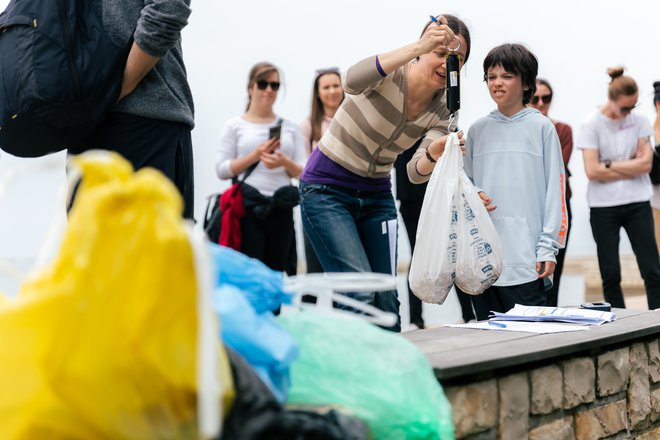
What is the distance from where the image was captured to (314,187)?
10.2 feet

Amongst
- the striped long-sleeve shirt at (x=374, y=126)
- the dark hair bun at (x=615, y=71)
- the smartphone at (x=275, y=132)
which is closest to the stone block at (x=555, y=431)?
the striped long-sleeve shirt at (x=374, y=126)

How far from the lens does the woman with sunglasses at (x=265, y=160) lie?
4535 mm

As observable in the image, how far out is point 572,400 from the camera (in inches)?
95.7

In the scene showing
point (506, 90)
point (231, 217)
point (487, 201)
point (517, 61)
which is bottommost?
point (231, 217)

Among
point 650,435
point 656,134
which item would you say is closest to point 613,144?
point 656,134

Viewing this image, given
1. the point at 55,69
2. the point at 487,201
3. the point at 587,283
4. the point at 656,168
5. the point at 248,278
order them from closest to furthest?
1. the point at 248,278
2. the point at 55,69
3. the point at 487,201
4. the point at 656,168
5. the point at 587,283

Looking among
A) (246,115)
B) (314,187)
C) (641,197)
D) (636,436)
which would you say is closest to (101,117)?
(314,187)

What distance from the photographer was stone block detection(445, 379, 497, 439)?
78.6 inches

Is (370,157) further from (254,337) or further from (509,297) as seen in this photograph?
(254,337)

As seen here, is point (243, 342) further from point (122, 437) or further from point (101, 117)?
point (101, 117)

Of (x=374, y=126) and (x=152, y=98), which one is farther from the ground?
(x=152, y=98)

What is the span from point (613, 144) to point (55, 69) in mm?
3522

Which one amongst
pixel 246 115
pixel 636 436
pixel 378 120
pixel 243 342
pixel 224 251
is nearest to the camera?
pixel 243 342

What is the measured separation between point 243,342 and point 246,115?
346 centimetres
